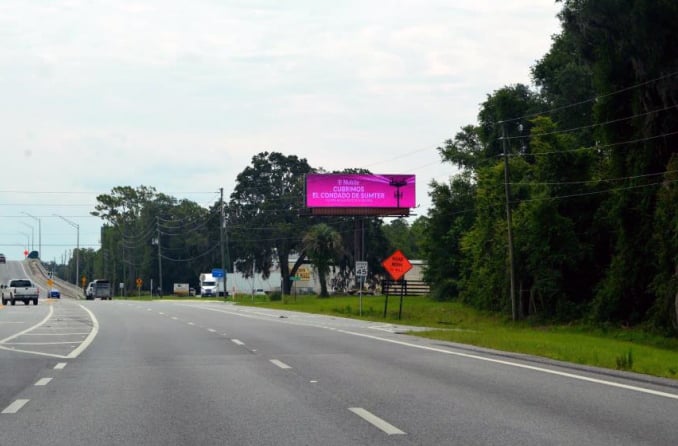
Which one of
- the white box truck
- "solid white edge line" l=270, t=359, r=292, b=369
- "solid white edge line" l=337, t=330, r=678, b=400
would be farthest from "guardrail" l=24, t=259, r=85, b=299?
"solid white edge line" l=270, t=359, r=292, b=369

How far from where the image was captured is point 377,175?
89500 millimetres

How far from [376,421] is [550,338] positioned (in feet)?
83.5

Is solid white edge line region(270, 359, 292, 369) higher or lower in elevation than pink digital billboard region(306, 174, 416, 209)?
lower

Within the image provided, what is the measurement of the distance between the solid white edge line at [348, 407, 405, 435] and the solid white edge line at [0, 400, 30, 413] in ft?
13.6

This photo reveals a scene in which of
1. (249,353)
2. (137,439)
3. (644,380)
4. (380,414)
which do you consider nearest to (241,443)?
(137,439)

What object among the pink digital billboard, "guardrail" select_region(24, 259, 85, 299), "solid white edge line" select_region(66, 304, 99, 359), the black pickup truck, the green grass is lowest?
the green grass

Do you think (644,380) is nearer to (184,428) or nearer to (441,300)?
(184,428)

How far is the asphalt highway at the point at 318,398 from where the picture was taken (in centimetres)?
1025

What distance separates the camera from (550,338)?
3556 centimetres

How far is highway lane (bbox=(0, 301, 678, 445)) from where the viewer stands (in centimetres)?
1025

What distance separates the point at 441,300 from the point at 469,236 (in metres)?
11.4

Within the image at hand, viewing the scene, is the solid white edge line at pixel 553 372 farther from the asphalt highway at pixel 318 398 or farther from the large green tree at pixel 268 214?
the large green tree at pixel 268 214

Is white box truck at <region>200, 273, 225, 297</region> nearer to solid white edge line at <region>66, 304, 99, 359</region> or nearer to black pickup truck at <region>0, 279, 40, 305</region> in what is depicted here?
black pickup truck at <region>0, 279, 40, 305</region>

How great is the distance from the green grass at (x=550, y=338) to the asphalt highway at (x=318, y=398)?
5.78ft
